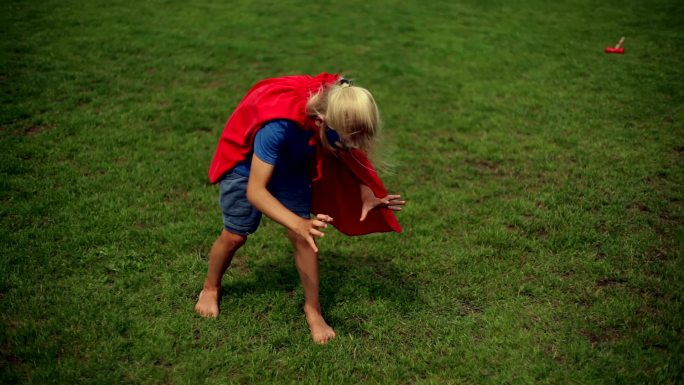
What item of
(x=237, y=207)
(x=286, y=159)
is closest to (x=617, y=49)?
(x=286, y=159)

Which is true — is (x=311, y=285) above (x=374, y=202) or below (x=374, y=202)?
below

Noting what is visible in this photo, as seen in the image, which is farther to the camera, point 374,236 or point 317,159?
point 374,236

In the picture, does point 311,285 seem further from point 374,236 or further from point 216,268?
point 374,236

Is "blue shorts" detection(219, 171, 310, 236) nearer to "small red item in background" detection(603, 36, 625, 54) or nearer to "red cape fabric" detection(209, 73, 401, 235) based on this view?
"red cape fabric" detection(209, 73, 401, 235)

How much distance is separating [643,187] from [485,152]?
1.53m

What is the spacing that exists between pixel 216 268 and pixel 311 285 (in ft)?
2.09

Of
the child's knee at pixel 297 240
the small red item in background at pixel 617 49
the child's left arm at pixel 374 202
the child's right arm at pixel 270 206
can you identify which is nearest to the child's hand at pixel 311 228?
the child's right arm at pixel 270 206

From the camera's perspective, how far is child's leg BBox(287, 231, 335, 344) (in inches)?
131

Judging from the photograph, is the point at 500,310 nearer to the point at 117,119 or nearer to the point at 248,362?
the point at 248,362

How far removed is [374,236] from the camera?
4578 mm

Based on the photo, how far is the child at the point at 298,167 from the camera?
112 inches

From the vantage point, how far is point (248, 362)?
10.5 feet

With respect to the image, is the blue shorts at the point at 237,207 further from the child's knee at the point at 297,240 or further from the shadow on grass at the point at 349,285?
the shadow on grass at the point at 349,285

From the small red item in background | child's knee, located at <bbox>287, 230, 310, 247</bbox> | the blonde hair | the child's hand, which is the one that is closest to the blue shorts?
child's knee, located at <bbox>287, 230, 310, 247</bbox>
